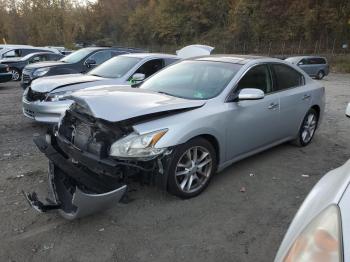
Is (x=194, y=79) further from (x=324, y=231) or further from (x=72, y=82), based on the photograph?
(x=324, y=231)

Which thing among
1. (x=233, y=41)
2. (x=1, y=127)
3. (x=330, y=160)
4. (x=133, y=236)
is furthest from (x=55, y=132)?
(x=233, y=41)

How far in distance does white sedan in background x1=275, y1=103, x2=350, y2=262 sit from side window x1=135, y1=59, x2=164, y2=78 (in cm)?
603

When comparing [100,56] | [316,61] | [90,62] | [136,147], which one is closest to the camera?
[136,147]

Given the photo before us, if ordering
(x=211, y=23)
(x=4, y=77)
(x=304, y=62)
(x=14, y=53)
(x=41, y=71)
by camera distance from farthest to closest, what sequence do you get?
(x=211, y=23) → (x=304, y=62) → (x=14, y=53) → (x=4, y=77) → (x=41, y=71)

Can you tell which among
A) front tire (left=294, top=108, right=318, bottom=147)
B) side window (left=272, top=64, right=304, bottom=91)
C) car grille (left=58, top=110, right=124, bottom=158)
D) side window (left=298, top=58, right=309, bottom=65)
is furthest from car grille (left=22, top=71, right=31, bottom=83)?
side window (left=298, top=58, right=309, bottom=65)

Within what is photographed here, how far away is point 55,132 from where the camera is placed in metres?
4.50

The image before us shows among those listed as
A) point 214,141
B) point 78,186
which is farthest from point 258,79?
point 78,186

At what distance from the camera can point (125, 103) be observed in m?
3.90

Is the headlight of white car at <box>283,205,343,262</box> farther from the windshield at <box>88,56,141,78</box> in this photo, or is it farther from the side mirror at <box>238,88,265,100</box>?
the windshield at <box>88,56,141,78</box>

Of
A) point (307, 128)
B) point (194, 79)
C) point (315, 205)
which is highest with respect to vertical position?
point (194, 79)

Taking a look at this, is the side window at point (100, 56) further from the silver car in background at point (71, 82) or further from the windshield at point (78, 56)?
the silver car in background at point (71, 82)

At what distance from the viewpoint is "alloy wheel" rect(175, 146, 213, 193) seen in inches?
158

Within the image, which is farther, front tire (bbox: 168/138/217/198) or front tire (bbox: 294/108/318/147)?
front tire (bbox: 294/108/318/147)

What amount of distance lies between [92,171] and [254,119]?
2182 mm
